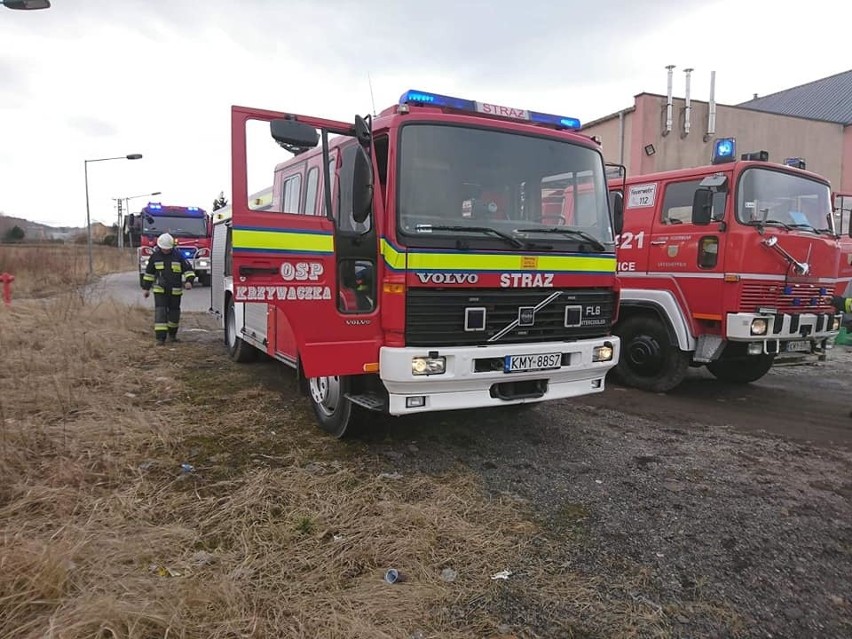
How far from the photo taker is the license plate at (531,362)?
13.4 ft

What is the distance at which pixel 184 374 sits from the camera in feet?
22.5

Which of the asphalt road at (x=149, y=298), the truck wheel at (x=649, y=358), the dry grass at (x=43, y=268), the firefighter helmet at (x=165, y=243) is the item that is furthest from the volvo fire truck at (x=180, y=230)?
the truck wheel at (x=649, y=358)

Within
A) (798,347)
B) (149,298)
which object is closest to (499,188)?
(798,347)

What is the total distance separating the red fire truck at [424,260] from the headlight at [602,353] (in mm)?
126

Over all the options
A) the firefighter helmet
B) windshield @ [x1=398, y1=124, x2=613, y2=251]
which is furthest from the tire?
windshield @ [x1=398, y1=124, x2=613, y2=251]

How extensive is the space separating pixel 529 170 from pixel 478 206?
559 mm

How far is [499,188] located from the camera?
4.18 metres

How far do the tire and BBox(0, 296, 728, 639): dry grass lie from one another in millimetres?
2454

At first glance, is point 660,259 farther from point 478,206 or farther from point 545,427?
point 478,206

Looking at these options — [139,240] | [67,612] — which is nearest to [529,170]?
[67,612]

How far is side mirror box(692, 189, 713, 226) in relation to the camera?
19.2ft

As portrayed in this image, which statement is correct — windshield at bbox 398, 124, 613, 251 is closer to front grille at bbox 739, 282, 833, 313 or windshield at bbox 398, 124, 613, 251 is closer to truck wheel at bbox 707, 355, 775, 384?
front grille at bbox 739, 282, 833, 313

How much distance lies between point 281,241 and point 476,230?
129 centimetres

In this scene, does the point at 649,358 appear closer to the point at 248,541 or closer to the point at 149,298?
the point at 248,541
